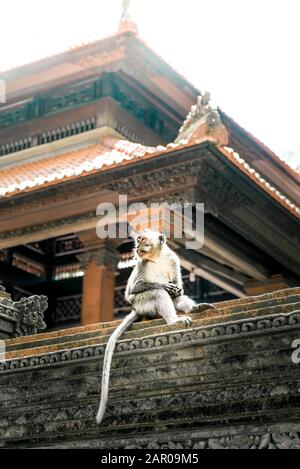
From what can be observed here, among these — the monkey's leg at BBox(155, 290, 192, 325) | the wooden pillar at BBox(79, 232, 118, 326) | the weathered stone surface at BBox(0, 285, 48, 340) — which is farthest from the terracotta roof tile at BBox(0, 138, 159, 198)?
the monkey's leg at BBox(155, 290, 192, 325)

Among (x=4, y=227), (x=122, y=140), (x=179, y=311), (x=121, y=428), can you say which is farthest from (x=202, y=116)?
(x=121, y=428)

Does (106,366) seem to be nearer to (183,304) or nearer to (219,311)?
(183,304)

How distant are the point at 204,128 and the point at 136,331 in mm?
6868

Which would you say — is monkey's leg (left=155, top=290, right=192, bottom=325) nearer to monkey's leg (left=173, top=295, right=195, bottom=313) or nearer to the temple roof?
monkey's leg (left=173, top=295, right=195, bottom=313)

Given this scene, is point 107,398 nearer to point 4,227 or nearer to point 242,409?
point 242,409

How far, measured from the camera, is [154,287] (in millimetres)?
6898

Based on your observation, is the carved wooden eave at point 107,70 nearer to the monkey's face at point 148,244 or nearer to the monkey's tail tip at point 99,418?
the monkey's face at point 148,244

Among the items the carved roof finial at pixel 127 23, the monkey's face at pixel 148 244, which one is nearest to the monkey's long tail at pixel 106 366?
the monkey's face at pixel 148 244

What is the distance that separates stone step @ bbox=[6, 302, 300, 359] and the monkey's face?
1.92 feet

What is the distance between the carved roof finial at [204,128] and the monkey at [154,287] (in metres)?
6.01

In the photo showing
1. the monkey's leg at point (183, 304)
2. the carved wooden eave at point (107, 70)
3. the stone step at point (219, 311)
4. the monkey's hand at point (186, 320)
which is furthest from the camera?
the carved wooden eave at point (107, 70)

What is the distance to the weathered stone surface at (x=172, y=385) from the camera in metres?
5.71

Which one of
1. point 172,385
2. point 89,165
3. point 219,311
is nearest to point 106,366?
point 172,385

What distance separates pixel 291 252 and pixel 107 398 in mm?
10968
